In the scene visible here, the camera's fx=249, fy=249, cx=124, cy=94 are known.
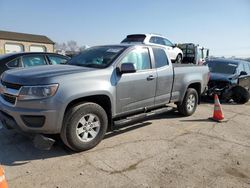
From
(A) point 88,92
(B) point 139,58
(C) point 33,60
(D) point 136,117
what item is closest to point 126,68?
(B) point 139,58

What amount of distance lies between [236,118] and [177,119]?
182 centimetres

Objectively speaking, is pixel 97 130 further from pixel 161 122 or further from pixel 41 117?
pixel 161 122

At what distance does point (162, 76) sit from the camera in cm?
565

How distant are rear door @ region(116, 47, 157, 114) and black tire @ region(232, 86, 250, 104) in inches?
210

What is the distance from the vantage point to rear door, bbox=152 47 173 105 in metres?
5.59

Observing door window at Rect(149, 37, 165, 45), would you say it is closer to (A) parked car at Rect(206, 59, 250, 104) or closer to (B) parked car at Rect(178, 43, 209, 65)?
(A) parked car at Rect(206, 59, 250, 104)

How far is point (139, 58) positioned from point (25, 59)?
367cm

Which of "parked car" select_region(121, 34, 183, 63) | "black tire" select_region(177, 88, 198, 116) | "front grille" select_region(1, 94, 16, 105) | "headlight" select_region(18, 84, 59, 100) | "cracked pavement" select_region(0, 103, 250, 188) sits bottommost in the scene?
"cracked pavement" select_region(0, 103, 250, 188)

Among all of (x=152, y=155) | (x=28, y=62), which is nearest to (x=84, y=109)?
(x=152, y=155)

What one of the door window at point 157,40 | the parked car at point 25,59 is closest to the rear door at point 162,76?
the parked car at point 25,59

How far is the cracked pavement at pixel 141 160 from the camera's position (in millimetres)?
3435

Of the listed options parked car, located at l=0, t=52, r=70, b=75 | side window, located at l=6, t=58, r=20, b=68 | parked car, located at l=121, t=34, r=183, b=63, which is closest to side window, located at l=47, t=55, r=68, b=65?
parked car, located at l=0, t=52, r=70, b=75

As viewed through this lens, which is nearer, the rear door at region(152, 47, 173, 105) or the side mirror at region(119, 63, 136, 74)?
the side mirror at region(119, 63, 136, 74)

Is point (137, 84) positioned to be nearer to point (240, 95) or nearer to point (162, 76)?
point (162, 76)
